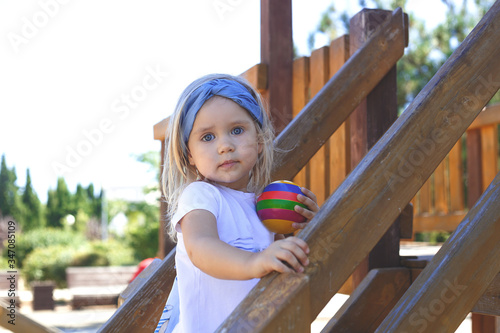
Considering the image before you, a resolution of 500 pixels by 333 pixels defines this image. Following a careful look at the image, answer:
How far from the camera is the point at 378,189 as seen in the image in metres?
1.45

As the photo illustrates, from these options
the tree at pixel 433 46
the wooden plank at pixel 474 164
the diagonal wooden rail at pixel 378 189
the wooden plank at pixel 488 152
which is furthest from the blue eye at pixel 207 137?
the tree at pixel 433 46

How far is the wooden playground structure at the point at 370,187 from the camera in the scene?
1.35 meters

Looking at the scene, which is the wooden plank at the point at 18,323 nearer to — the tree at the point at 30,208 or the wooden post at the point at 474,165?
the wooden post at the point at 474,165

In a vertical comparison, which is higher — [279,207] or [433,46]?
[433,46]

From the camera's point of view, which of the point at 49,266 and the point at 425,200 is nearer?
the point at 425,200

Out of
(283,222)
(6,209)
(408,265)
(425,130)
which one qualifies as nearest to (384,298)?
(408,265)

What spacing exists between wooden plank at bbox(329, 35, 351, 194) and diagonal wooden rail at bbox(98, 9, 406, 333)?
0.48 meters

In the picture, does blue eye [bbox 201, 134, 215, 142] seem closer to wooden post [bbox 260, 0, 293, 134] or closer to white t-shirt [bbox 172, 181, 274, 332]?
white t-shirt [bbox 172, 181, 274, 332]

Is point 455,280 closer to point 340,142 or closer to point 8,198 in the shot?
point 340,142

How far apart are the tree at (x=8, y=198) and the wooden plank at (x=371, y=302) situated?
39.4m

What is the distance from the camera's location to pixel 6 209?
38875 millimetres

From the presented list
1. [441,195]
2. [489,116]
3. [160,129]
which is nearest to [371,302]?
[160,129]

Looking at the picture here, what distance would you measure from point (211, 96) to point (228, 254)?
577 millimetres

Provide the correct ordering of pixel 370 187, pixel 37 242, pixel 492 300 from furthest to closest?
pixel 37 242 → pixel 492 300 → pixel 370 187
